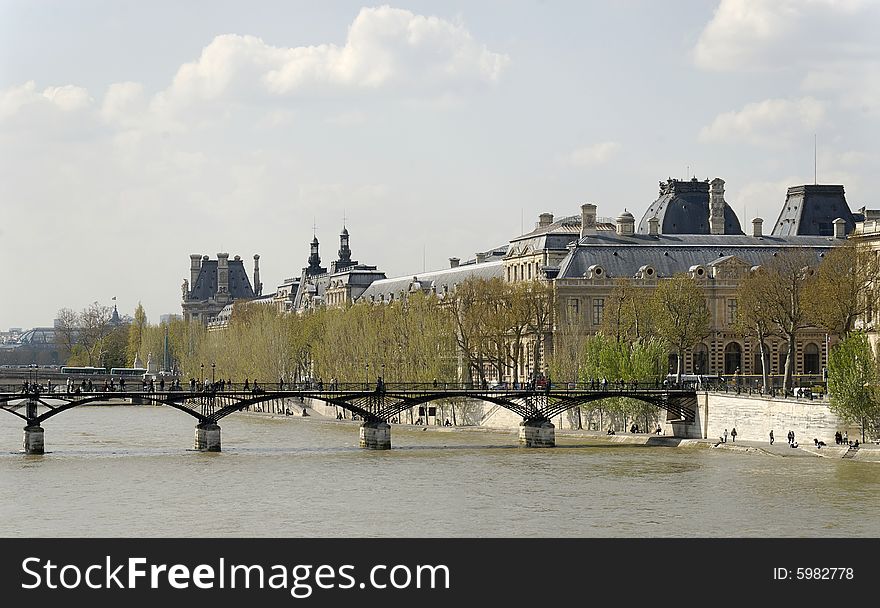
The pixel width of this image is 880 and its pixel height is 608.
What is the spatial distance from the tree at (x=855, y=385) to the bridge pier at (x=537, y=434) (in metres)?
12.3

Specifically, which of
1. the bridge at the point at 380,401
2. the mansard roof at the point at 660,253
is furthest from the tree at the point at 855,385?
the mansard roof at the point at 660,253

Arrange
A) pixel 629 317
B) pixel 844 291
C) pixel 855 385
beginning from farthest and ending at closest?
pixel 629 317 < pixel 844 291 < pixel 855 385

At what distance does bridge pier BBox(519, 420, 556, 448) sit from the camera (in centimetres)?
7600

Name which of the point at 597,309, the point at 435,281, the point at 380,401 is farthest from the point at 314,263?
the point at 380,401

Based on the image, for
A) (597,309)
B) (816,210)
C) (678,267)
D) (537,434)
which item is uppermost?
(816,210)

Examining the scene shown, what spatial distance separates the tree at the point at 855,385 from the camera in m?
68.1

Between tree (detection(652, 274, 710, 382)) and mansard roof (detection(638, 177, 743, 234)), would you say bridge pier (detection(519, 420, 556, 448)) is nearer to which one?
tree (detection(652, 274, 710, 382))

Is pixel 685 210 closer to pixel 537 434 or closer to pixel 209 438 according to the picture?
pixel 537 434

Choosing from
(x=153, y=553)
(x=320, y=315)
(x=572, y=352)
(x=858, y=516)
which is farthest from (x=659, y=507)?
(x=320, y=315)

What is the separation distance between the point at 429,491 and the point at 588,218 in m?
61.4

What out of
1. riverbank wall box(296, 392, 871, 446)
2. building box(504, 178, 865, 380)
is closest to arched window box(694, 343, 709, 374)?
building box(504, 178, 865, 380)

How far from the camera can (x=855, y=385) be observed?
68.2 metres

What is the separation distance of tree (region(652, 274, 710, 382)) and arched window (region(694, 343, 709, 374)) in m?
8.33

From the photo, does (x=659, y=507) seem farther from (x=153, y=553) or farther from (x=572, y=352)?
(x=572, y=352)
